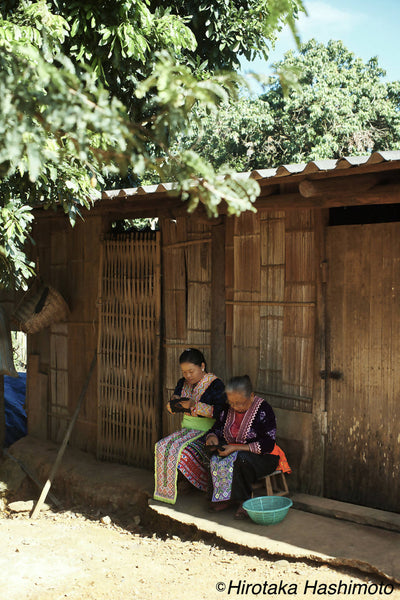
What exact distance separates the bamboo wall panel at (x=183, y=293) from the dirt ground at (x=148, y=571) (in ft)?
4.90

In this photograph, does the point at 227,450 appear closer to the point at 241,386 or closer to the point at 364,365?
the point at 241,386

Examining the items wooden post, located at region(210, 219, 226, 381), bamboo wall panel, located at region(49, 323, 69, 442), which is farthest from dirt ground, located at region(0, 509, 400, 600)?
bamboo wall panel, located at region(49, 323, 69, 442)

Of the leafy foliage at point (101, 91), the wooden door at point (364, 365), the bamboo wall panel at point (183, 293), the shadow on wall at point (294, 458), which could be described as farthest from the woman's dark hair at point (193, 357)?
the leafy foliage at point (101, 91)

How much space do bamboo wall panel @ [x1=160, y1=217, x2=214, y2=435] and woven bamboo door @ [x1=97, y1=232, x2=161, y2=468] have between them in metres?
0.13

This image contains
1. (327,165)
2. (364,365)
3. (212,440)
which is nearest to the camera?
(327,165)

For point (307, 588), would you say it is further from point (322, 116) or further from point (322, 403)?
point (322, 116)

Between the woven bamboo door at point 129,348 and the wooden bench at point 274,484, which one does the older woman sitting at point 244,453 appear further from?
the woven bamboo door at point 129,348

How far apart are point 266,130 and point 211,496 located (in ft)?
42.5

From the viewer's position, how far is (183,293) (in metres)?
6.21

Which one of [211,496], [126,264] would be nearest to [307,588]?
[211,496]

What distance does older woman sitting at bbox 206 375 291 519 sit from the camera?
490 centimetres

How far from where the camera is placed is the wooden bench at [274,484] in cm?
498

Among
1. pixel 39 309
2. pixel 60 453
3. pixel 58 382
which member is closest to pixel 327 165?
pixel 39 309

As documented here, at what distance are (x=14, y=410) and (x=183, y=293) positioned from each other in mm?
3877
